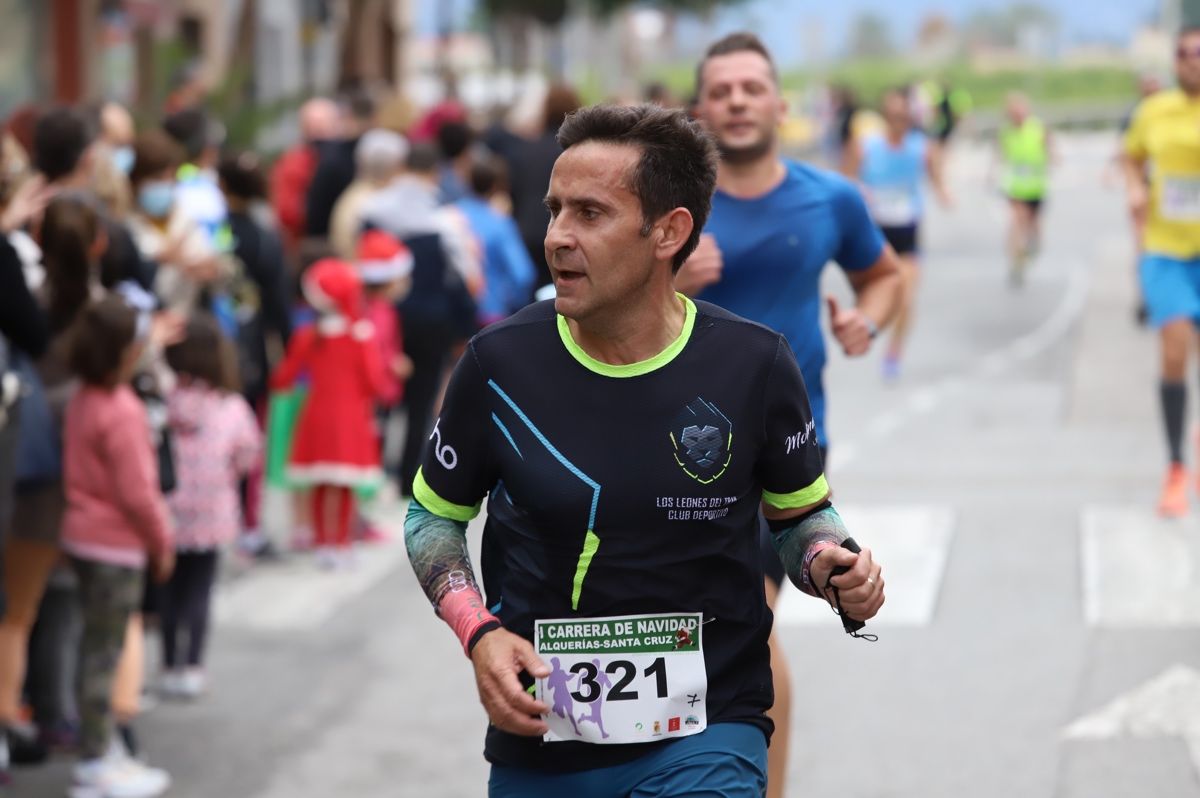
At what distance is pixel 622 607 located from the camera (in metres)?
3.90

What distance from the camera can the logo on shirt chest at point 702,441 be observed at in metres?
3.88

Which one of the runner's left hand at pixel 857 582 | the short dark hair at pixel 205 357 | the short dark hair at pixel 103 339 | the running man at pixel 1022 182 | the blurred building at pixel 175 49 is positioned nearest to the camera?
the runner's left hand at pixel 857 582

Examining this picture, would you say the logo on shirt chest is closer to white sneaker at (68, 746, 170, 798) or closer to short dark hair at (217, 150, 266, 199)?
white sneaker at (68, 746, 170, 798)

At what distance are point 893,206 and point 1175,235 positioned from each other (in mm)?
6749

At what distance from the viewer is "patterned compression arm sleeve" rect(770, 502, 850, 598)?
4020 millimetres

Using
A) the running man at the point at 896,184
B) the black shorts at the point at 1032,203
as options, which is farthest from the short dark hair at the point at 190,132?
the black shorts at the point at 1032,203

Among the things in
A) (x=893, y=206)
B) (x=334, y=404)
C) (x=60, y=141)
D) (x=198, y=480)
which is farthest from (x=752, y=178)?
(x=893, y=206)

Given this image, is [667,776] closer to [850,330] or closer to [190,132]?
[850,330]

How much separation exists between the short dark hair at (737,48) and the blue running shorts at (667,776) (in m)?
2.61

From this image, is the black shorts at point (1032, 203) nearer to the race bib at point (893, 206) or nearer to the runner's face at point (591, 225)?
the race bib at point (893, 206)

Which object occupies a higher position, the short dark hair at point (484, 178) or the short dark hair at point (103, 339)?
the short dark hair at point (103, 339)

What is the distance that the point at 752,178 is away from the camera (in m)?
5.93

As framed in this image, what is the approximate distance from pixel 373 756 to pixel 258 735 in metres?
0.55

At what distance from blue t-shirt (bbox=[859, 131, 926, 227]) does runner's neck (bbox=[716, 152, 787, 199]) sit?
10761mm
